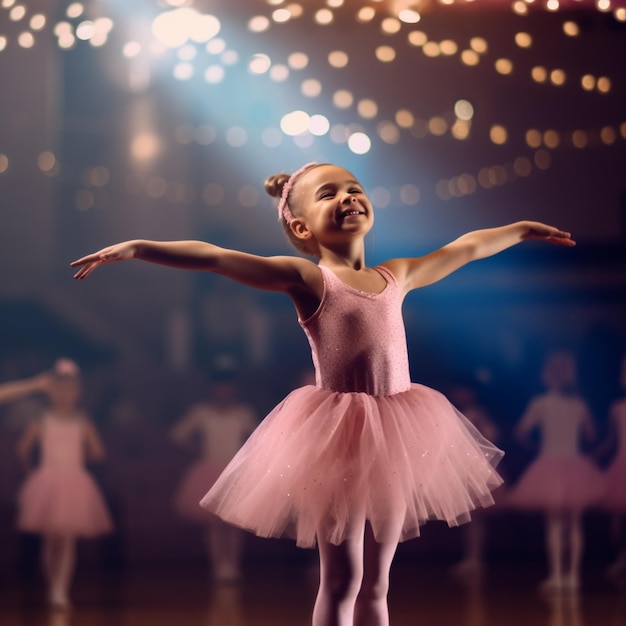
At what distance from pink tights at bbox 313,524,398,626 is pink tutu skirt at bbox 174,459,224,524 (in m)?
2.64

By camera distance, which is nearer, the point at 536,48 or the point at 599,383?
the point at 536,48

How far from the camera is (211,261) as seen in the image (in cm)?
167

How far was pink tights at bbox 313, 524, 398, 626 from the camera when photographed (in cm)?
164

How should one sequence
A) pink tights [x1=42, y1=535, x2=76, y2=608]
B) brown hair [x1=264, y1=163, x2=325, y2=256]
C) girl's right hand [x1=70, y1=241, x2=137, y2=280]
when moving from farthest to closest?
pink tights [x1=42, y1=535, x2=76, y2=608]
brown hair [x1=264, y1=163, x2=325, y2=256]
girl's right hand [x1=70, y1=241, x2=137, y2=280]

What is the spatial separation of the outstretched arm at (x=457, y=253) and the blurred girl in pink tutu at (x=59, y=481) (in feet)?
8.05

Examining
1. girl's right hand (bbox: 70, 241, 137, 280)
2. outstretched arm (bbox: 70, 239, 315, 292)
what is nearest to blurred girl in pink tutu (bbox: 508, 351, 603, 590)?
outstretched arm (bbox: 70, 239, 315, 292)

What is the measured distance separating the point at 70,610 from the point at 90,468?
926mm

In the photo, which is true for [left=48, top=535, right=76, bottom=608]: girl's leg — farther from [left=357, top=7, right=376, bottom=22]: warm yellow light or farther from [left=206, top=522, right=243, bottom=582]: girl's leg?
[left=357, top=7, right=376, bottom=22]: warm yellow light

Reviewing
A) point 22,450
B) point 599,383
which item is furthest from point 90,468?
point 599,383

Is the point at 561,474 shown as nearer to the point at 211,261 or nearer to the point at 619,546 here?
the point at 619,546

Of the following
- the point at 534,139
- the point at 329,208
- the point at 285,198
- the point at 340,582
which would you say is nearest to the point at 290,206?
the point at 285,198

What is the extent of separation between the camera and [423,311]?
456 centimetres

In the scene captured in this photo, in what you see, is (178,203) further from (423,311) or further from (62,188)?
(423,311)

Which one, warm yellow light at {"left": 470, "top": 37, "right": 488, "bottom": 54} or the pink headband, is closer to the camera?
the pink headband
